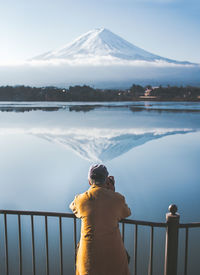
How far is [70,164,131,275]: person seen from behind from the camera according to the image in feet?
6.18

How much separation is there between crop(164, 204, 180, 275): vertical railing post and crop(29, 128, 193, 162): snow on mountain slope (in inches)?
754

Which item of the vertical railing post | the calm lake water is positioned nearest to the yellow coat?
the vertical railing post

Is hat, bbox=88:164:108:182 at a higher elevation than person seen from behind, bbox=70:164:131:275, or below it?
higher

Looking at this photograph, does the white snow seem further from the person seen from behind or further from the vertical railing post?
the person seen from behind

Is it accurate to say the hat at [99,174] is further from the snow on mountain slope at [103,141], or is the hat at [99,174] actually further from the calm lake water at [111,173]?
the snow on mountain slope at [103,141]

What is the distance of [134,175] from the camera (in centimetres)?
1471

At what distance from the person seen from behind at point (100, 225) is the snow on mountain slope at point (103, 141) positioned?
19.7m

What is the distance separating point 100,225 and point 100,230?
0.04 m

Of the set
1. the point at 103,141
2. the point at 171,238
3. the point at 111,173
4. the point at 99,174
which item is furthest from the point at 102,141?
the point at 99,174

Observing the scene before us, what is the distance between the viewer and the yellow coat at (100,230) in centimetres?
188

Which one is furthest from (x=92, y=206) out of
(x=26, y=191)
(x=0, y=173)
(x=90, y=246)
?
(x=0, y=173)

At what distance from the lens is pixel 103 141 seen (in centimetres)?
3020

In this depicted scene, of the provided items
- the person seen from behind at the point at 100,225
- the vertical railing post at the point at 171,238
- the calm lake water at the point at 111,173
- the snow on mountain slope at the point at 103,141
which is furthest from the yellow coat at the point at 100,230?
the snow on mountain slope at the point at 103,141

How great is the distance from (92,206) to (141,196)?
9427mm
